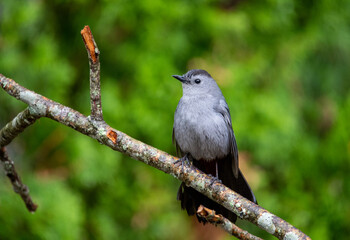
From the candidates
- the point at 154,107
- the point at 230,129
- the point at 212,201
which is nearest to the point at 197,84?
the point at 230,129

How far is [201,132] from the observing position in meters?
2.99

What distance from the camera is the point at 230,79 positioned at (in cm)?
416

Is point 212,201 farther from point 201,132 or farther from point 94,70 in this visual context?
point 94,70

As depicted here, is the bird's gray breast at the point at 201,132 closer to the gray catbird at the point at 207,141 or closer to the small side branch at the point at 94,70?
the gray catbird at the point at 207,141

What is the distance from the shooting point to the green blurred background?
→ 3.72 m

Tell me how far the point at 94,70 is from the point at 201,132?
959 millimetres

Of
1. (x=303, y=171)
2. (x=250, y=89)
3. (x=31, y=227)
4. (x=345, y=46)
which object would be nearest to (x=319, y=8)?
(x=345, y=46)

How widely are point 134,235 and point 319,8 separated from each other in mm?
2852

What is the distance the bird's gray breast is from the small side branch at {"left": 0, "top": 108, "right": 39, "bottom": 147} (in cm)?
100

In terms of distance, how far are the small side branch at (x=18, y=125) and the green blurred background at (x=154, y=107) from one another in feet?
3.52

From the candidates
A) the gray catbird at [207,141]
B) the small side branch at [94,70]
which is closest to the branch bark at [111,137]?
the small side branch at [94,70]

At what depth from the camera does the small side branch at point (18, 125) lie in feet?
7.84

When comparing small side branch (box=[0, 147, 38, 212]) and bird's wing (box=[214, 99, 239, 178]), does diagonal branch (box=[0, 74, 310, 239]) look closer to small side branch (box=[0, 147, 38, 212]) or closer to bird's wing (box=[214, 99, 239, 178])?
small side branch (box=[0, 147, 38, 212])

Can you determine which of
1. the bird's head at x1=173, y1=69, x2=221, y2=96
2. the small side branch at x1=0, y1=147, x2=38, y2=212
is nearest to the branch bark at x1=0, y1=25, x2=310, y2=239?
the small side branch at x1=0, y1=147, x2=38, y2=212
